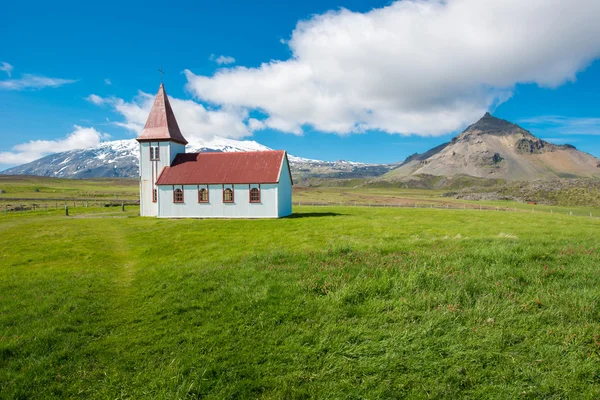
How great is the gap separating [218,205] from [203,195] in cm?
237

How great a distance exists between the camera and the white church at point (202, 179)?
38438mm

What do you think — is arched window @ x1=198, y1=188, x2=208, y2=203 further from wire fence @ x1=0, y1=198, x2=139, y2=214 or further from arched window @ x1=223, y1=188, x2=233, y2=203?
wire fence @ x1=0, y1=198, x2=139, y2=214

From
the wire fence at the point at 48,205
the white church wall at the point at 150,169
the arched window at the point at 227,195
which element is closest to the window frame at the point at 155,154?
the white church wall at the point at 150,169

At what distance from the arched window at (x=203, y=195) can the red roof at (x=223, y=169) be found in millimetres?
901

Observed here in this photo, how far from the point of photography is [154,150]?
42719mm

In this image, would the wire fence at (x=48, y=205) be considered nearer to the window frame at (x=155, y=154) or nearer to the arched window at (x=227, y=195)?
the window frame at (x=155, y=154)

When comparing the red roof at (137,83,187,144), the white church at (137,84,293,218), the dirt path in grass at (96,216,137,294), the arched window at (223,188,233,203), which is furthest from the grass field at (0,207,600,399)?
the red roof at (137,83,187,144)

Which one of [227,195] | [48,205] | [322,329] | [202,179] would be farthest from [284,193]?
[48,205]

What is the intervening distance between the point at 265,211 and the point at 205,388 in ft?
108

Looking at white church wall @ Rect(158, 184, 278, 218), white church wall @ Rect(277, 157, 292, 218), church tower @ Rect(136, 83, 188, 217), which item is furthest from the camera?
church tower @ Rect(136, 83, 188, 217)

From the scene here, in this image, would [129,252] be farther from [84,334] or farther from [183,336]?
[183,336]

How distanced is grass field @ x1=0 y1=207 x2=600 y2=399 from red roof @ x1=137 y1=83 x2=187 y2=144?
33028 millimetres

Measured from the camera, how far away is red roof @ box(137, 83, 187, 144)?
4228 centimetres

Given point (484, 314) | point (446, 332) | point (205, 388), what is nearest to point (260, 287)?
point (205, 388)
